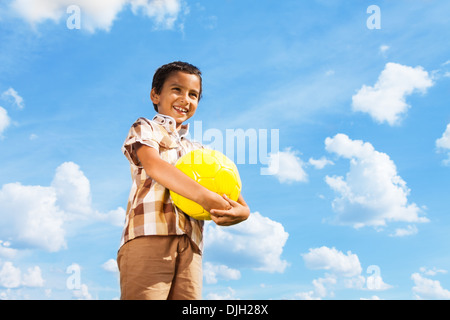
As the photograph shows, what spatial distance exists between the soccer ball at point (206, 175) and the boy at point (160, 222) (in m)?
0.09

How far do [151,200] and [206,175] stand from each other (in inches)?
21.1

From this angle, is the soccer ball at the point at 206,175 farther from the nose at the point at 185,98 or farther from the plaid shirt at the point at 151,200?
the nose at the point at 185,98

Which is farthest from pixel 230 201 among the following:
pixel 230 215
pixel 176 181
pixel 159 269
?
pixel 159 269

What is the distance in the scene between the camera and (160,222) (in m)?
3.61

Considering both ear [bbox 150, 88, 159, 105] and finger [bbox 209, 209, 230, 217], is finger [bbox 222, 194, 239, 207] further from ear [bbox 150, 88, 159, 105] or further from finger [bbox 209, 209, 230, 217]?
ear [bbox 150, 88, 159, 105]

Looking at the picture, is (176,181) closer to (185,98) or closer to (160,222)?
(160,222)

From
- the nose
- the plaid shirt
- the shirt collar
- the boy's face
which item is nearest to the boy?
the plaid shirt

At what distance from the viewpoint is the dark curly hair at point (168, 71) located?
4500 mm

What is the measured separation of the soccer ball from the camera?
3.57 m

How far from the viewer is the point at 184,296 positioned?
366cm

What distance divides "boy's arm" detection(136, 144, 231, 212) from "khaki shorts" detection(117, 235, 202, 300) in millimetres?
438

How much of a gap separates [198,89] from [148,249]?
181 centimetres
